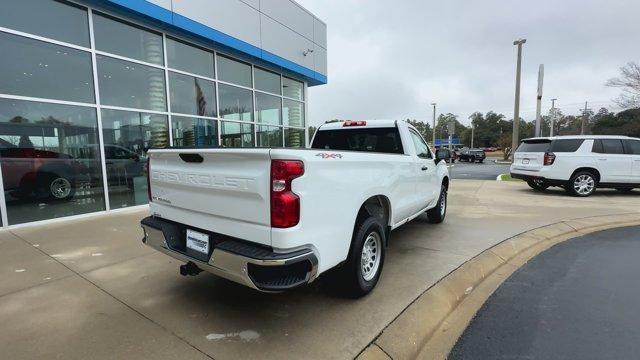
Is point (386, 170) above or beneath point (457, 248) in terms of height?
above

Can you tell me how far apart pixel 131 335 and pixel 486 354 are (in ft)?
9.12

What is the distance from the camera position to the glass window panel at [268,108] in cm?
1152

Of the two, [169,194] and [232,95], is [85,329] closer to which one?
[169,194]

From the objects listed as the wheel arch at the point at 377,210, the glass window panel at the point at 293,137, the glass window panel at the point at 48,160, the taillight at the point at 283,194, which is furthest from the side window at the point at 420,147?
the glass window panel at the point at 293,137

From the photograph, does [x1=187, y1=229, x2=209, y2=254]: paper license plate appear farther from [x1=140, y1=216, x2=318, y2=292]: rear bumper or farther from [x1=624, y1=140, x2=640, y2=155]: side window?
[x1=624, y1=140, x2=640, y2=155]: side window

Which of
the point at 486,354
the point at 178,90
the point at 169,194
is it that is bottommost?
the point at 486,354

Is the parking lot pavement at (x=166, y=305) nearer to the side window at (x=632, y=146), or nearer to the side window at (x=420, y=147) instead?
the side window at (x=420, y=147)

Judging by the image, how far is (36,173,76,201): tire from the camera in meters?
6.48

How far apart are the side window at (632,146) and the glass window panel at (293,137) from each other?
33.6ft

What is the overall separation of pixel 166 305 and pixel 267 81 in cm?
1001

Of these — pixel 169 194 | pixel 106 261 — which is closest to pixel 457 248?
pixel 169 194

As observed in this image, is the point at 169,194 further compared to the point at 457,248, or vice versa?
the point at 457,248

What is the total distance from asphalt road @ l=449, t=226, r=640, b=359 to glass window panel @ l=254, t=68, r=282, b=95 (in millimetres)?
9684

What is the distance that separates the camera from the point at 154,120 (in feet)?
27.1
